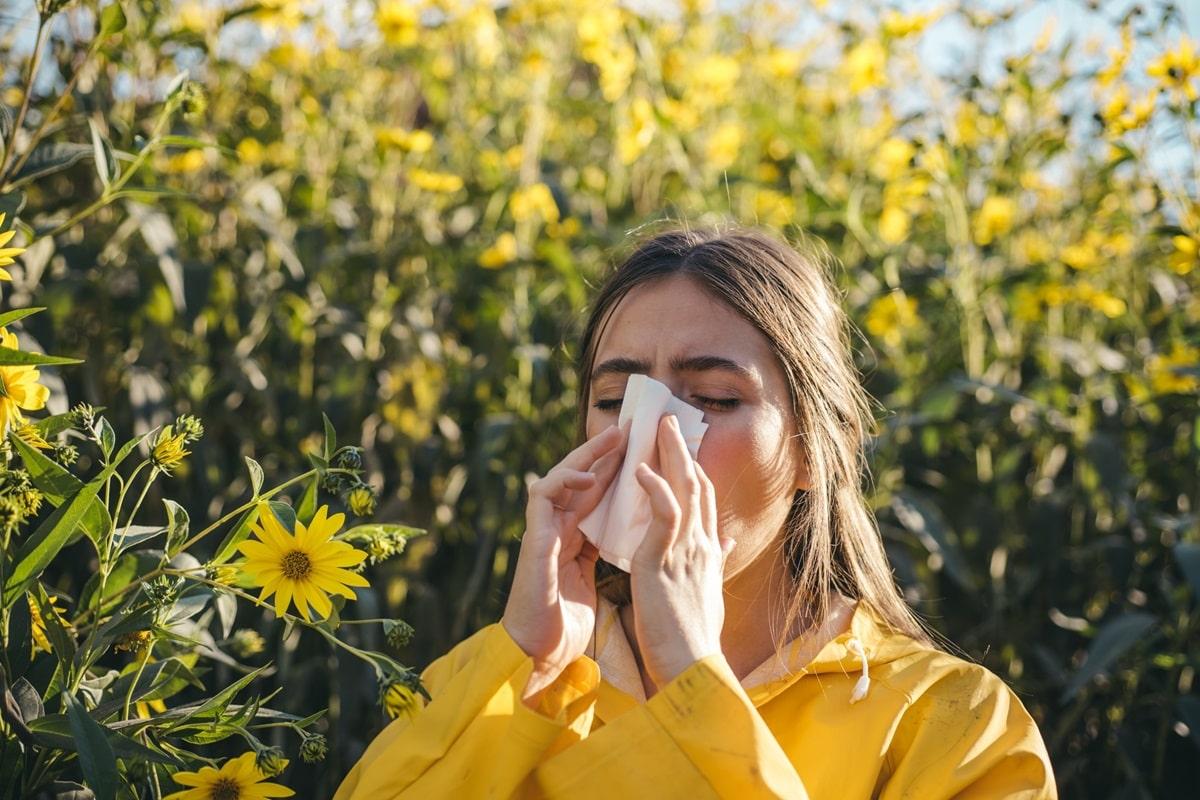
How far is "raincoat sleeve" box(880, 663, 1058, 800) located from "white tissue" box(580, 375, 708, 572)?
355 millimetres

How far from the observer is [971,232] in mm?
2742

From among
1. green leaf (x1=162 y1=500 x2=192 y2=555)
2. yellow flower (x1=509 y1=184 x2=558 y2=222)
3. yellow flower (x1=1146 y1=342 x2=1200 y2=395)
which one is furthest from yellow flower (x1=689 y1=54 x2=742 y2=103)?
green leaf (x1=162 y1=500 x2=192 y2=555)

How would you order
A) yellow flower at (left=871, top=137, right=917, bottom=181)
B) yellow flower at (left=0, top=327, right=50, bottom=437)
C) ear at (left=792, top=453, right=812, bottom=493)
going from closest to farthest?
1. yellow flower at (left=0, top=327, right=50, bottom=437)
2. ear at (left=792, top=453, right=812, bottom=493)
3. yellow flower at (left=871, top=137, right=917, bottom=181)

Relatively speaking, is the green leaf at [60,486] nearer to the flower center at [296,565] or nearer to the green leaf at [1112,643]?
the flower center at [296,565]

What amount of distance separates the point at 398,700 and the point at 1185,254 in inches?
67.9

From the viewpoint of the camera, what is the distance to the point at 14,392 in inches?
38.7

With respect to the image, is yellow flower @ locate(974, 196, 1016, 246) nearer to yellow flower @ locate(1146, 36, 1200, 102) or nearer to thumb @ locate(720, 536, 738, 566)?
yellow flower @ locate(1146, 36, 1200, 102)

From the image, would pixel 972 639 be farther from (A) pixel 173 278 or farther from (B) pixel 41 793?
(B) pixel 41 793

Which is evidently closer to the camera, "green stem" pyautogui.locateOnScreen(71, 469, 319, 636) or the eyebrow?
"green stem" pyautogui.locateOnScreen(71, 469, 319, 636)

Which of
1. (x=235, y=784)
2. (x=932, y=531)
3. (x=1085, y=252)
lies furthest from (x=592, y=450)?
(x=1085, y=252)

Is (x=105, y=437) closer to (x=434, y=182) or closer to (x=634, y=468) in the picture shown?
(x=634, y=468)

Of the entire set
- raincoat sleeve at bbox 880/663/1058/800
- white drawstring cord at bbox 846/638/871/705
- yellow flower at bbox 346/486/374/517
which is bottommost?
raincoat sleeve at bbox 880/663/1058/800

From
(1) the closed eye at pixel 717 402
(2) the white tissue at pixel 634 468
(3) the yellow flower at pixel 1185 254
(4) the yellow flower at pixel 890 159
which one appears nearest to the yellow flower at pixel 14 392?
(2) the white tissue at pixel 634 468

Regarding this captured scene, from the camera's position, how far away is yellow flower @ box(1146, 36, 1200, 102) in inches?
82.7
